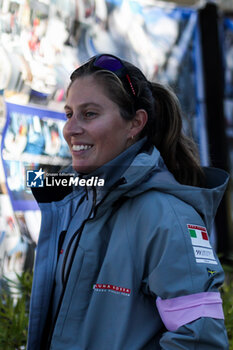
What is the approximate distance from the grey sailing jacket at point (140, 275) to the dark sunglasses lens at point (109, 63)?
1.13 feet

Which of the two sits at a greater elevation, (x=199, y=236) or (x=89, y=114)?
(x=89, y=114)

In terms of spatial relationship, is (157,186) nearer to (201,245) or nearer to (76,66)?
(201,245)

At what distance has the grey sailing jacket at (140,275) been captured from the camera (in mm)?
1197

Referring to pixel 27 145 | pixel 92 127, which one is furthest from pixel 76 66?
pixel 92 127

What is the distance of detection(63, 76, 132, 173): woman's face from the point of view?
147 centimetres

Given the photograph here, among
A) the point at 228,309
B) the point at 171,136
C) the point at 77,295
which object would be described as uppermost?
the point at 171,136

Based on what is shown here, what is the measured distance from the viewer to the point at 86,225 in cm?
142

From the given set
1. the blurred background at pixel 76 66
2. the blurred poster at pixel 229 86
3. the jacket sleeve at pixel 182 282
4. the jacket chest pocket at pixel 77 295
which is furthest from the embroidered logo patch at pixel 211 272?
the blurred poster at pixel 229 86

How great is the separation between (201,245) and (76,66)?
99.2 inches

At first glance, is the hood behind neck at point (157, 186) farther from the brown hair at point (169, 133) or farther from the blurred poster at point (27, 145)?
the blurred poster at point (27, 145)

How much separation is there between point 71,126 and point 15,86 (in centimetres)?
194

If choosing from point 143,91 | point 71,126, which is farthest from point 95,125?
point 143,91

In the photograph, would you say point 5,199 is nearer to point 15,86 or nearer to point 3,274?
point 3,274

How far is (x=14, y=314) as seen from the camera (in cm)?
248
